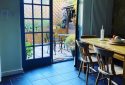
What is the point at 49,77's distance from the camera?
342 centimetres

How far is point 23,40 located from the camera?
3811 mm

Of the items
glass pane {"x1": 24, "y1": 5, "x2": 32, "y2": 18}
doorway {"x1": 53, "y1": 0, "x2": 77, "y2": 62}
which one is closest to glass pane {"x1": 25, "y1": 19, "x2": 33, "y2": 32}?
glass pane {"x1": 24, "y1": 5, "x2": 32, "y2": 18}

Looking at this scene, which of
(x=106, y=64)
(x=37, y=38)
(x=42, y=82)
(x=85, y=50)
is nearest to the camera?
(x=106, y=64)

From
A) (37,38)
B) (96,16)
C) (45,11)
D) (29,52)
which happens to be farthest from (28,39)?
(96,16)

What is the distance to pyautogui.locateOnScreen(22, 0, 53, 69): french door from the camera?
3819 millimetres

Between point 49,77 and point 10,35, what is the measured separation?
4.17 feet

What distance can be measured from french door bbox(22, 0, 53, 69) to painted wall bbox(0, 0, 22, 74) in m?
0.32

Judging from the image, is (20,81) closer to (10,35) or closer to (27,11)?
(10,35)

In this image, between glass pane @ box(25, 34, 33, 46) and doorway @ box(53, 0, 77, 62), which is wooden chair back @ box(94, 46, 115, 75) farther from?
doorway @ box(53, 0, 77, 62)

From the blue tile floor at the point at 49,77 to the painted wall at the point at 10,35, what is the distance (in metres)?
0.32

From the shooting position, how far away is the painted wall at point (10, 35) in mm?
3285

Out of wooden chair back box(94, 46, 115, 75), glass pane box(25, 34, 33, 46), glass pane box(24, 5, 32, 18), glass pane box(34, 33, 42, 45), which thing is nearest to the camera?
wooden chair back box(94, 46, 115, 75)

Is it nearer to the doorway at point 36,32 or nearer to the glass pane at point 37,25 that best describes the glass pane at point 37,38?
the doorway at point 36,32

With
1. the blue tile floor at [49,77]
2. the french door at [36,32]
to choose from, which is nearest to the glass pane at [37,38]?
the french door at [36,32]
